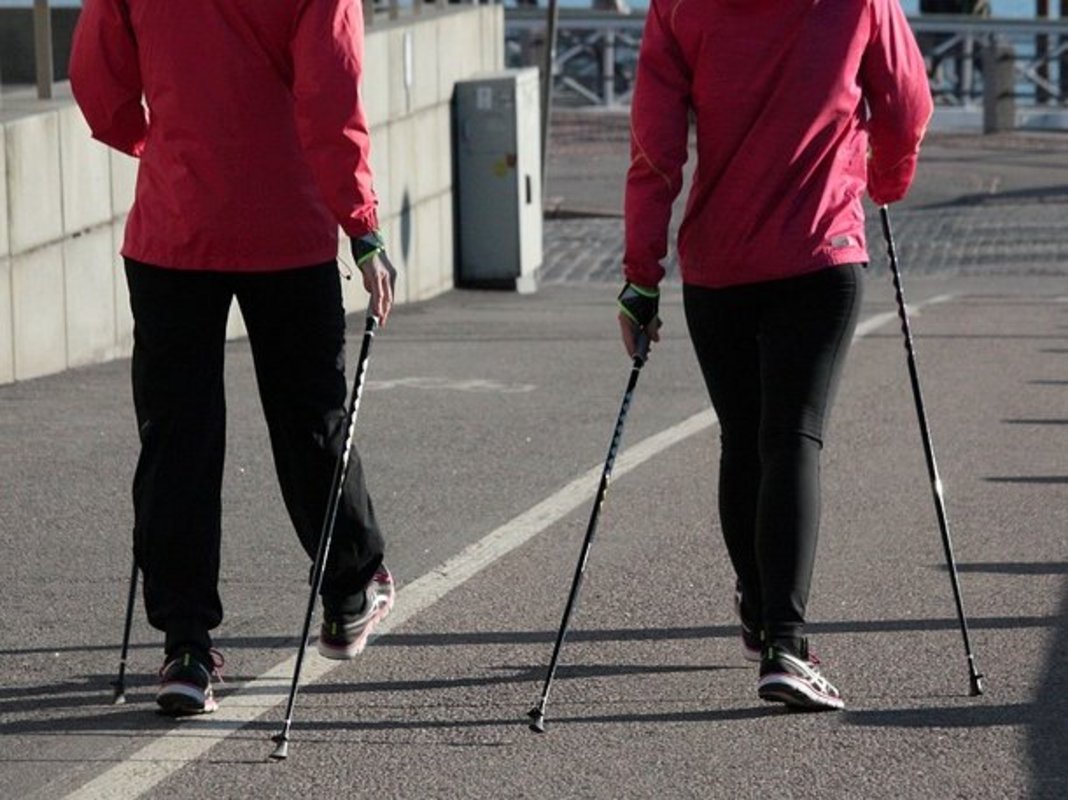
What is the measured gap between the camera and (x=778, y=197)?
5.99 meters

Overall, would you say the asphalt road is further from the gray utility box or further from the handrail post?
the gray utility box

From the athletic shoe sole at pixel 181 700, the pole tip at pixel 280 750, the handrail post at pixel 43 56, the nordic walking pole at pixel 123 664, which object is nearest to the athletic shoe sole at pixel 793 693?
the pole tip at pixel 280 750

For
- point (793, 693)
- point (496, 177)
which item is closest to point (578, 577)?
point (793, 693)

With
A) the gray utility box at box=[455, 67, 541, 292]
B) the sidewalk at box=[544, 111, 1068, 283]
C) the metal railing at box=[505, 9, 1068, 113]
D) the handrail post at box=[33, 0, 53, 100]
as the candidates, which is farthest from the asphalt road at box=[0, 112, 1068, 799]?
the metal railing at box=[505, 9, 1068, 113]

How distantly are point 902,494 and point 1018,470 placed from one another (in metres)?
0.89

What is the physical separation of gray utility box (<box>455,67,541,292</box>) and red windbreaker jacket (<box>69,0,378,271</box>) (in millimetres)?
15916

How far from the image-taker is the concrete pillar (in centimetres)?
3666

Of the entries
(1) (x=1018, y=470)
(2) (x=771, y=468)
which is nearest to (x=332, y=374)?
(2) (x=771, y=468)

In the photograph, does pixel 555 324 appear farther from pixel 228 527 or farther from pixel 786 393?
pixel 786 393

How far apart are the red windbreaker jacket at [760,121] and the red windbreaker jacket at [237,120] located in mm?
675

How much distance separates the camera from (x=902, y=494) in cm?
938

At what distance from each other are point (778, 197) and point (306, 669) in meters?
1.66

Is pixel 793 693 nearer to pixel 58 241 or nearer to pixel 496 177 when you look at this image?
pixel 58 241

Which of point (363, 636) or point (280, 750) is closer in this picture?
point (280, 750)
